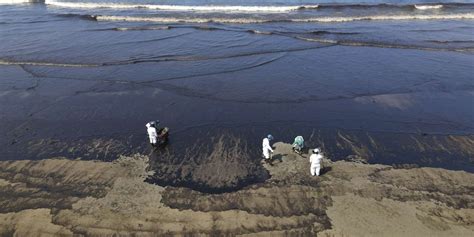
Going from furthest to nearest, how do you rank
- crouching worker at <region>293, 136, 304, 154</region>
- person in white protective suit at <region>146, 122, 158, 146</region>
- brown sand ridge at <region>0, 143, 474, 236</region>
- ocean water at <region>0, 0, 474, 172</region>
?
ocean water at <region>0, 0, 474, 172</region> → person in white protective suit at <region>146, 122, 158, 146</region> → crouching worker at <region>293, 136, 304, 154</region> → brown sand ridge at <region>0, 143, 474, 236</region>

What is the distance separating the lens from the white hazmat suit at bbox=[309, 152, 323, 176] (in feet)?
38.1

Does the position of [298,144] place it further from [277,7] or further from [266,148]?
[277,7]

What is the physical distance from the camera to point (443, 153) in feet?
44.0

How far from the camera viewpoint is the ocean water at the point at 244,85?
47.2 feet

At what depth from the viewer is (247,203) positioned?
35.4 feet

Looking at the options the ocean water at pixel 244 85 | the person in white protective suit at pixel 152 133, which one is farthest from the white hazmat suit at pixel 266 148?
the person in white protective suit at pixel 152 133

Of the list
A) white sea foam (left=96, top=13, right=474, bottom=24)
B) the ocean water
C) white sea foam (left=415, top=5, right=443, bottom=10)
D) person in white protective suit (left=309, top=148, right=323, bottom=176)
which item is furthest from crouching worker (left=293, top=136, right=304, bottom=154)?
white sea foam (left=415, top=5, right=443, bottom=10)

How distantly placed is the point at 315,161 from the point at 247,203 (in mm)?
2542

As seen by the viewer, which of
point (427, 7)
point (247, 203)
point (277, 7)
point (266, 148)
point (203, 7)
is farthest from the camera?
point (203, 7)

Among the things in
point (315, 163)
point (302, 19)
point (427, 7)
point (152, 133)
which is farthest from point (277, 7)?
point (315, 163)

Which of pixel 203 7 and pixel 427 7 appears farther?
pixel 203 7

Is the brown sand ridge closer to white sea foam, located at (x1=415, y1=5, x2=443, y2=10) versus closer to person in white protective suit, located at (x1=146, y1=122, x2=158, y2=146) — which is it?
person in white protective suit, located at (x1=146, y1=122, x2=158, y2=146)

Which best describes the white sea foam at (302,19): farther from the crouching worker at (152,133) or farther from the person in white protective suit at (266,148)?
the person in white protective suit at (266,148)

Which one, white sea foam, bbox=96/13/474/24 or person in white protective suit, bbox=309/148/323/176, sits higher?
white sea foam, bbox=96/13/474/24
